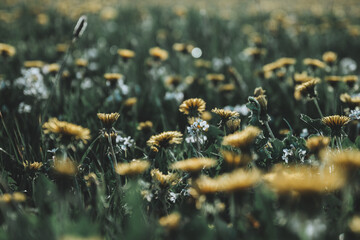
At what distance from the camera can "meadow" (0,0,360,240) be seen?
823mm

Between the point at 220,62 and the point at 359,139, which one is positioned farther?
the point at 220,62

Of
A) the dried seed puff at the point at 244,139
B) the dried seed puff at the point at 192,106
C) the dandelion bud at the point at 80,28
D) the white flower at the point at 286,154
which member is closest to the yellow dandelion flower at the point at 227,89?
the dried seed puff at the point at 192,106

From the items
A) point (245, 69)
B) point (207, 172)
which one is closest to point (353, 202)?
point (207, 172)

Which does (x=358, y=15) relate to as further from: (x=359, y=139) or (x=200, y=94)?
(x=359, y=139)

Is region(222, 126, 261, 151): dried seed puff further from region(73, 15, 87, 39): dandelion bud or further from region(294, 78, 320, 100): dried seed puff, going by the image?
region(73, 15, 87, 39): dandelion bud

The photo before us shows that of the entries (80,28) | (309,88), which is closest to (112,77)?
(80,28)

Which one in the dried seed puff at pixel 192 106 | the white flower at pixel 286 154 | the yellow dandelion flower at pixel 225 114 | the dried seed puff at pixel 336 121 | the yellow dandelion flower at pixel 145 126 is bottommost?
the white flower at pixel 286 154

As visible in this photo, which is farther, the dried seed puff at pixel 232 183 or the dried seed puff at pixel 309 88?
the dried seed puff at pixel 309 88

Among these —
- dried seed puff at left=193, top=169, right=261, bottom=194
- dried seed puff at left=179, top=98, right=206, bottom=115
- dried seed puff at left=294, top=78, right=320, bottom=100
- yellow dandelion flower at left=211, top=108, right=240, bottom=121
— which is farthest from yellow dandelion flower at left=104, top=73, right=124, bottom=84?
dried seed puff at left=193, top=169, right=261, bottom=194

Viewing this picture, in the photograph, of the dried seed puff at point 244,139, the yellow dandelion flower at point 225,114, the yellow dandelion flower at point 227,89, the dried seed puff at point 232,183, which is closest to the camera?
the dried seed puff at point 232,183

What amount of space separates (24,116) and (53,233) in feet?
4.10

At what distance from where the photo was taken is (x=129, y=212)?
109cm

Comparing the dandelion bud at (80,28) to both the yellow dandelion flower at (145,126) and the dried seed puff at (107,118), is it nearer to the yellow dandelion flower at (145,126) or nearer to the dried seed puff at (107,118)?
the dried seed puff at (107,118)

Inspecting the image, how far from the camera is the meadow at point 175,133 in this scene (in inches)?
32.4
